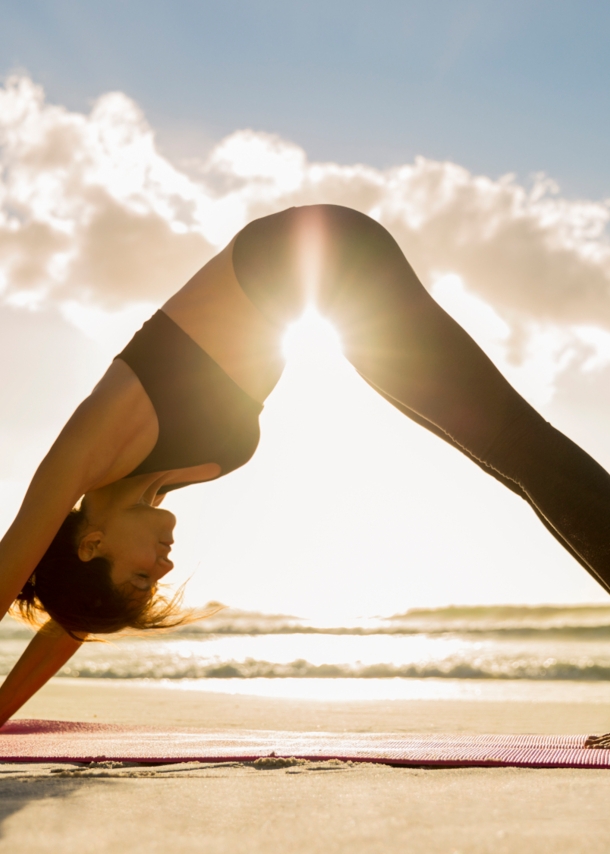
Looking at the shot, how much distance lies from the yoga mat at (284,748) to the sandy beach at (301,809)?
0.33 feet

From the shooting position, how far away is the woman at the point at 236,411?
1.86m

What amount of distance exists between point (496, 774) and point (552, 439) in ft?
2.83

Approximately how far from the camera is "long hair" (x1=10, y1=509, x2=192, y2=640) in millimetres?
2240

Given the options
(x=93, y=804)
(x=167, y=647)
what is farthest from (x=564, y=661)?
(x=93, y=804)

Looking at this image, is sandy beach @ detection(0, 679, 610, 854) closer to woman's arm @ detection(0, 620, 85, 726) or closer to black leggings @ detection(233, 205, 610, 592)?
woman's arm @ detection(0, 620, 85, 726)

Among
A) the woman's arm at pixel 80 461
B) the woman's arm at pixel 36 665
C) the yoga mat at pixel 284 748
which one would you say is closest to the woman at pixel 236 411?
the woman's arm at pixel 80 461

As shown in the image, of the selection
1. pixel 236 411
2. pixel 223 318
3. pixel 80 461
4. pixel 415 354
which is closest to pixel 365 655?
pixel 236 411

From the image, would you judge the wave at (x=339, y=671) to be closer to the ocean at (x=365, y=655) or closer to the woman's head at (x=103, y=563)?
the ocean at (x=365, y=655)

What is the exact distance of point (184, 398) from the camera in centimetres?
220

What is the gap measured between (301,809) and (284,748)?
1050 millimetres

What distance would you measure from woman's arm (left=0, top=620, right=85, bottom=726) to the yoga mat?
169mm

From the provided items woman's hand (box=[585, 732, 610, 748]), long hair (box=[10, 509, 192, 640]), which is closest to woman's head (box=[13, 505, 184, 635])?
long hair (box=[10, 509, 192, 640])

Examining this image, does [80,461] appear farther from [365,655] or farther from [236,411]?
[365,655]

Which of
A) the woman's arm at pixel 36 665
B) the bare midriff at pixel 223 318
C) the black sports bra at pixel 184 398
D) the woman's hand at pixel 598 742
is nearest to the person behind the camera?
the black sports bra at pixel 184 398
